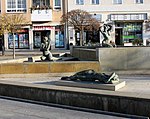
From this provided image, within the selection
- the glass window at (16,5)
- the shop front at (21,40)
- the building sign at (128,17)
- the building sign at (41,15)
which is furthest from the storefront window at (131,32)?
the glass window at (16,5)

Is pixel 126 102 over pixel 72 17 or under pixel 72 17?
under

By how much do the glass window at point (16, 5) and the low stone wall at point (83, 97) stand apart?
1469 inches

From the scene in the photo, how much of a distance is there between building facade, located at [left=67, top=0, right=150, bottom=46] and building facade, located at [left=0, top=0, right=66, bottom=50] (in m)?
1.77

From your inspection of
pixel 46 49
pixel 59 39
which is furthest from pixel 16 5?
pixel 46 49

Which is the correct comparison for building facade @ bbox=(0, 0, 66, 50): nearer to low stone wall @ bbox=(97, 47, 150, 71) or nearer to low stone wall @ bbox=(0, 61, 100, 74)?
low stone wall @ bbox=(97, 47, 150, 71)


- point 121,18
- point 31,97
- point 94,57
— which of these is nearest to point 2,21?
point 121,18

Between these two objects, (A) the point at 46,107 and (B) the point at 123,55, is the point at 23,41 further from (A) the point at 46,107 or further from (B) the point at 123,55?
(A) the point at 46,107

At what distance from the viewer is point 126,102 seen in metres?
7.30

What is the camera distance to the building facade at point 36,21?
4538 centimetres

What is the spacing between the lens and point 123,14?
149 feet

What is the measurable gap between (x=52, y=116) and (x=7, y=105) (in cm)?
172

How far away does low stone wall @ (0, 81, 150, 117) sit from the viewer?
7.20 metres

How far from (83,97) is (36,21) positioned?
3812cm

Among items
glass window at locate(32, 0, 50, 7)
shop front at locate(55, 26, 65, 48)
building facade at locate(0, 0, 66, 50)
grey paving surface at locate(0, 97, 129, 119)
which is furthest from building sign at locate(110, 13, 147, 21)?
grey paving surface at locate(0, 97, 129, 119)
